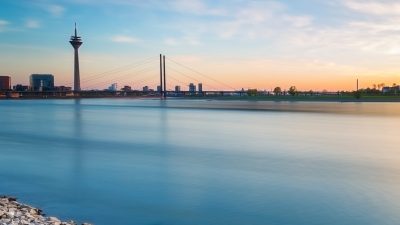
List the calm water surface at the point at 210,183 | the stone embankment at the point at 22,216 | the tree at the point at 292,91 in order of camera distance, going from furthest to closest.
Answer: the tree at the point at 292,91
the calm water surface at the point at 210,183
the stone embankment at the point at 22,216

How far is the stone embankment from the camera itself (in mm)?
6211

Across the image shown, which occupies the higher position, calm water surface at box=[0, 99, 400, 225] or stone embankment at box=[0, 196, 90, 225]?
stone embankment at box=[0, 196, 90, 225]

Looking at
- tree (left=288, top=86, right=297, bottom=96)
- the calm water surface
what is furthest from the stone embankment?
tree (left=288, top=86, right=297, bottom=96)

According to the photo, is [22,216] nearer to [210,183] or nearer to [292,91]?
[210,183]

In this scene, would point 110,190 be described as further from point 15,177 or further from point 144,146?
point 144,146

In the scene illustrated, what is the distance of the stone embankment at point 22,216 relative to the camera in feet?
20.4

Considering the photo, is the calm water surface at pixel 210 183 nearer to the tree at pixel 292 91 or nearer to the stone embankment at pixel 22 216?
the stone embankment at pixel 22 216

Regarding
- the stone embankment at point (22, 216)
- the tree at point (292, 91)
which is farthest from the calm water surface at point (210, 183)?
the tree at point (292, 91)

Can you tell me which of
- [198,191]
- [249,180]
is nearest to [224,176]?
[249,180]

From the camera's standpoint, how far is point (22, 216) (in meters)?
6.61

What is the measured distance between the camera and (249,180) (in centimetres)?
1092

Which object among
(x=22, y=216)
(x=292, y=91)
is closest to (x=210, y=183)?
(x=22, y=216)

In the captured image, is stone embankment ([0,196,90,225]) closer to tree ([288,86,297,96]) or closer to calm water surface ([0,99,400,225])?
calm water surface ([0,99,400,225])

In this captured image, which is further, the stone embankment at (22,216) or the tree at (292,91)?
the tree at (292,91)
